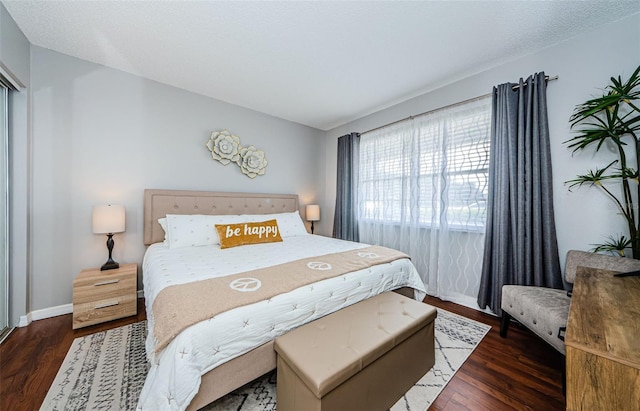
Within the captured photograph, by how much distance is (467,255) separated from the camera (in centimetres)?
247

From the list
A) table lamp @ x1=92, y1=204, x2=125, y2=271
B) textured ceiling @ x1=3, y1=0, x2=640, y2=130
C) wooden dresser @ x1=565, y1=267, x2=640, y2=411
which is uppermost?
textured ceiling @ x1=3, y1=0, x2=640, y2=130

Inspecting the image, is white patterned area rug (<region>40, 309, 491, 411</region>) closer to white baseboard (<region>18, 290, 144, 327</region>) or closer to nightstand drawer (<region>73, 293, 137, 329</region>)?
nightstand drawer (<region>73, 293, 137, 329</region>)

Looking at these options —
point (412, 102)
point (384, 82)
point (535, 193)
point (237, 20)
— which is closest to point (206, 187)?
point (237, 20)

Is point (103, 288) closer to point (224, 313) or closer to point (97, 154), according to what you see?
point (97, 154)

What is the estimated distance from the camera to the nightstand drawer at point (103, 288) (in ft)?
6.32

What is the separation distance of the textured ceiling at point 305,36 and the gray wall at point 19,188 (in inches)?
14.9

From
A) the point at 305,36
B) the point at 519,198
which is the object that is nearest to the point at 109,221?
the point at 305,36

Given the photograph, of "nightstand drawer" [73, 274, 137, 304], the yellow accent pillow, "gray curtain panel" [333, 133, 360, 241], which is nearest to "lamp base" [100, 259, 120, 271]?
"nightstand drawer" [73, 274, 137, 304]

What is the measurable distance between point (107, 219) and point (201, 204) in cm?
92

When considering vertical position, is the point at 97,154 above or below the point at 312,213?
above

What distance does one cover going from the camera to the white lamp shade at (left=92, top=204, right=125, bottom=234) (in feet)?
6.89

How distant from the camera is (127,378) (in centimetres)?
142

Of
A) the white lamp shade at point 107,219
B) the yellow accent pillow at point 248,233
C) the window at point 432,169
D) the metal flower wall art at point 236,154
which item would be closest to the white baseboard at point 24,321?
the white lamp shade at point 107,219

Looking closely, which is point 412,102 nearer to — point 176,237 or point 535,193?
point 535,193
